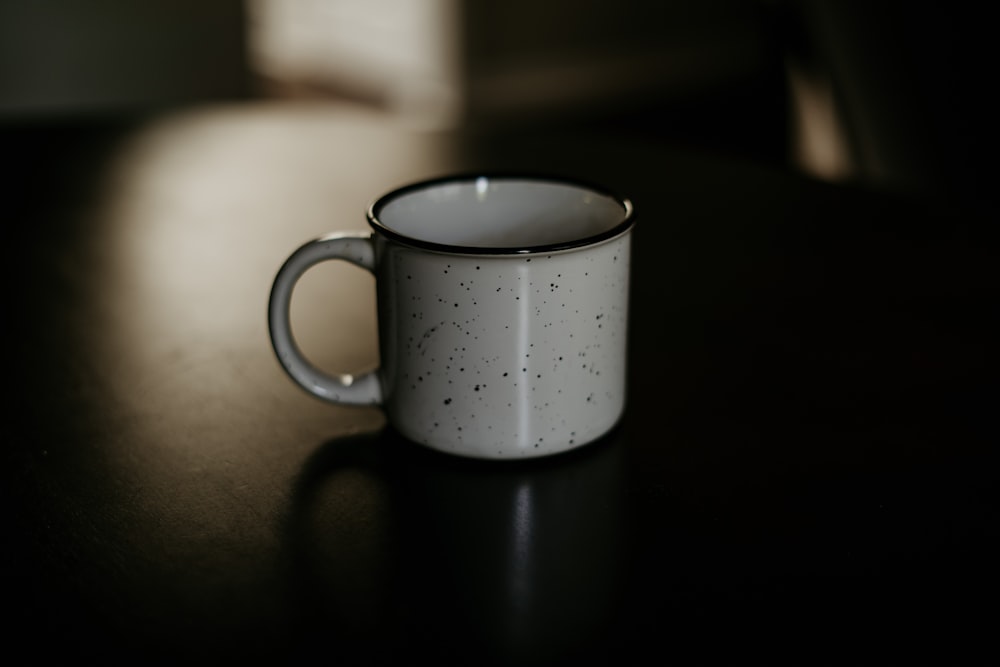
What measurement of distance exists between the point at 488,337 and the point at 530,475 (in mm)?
68

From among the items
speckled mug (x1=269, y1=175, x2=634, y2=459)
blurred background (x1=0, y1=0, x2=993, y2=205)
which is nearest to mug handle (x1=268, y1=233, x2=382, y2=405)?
speckled mug (x1=269, y1=175, x2=634, y2=459)

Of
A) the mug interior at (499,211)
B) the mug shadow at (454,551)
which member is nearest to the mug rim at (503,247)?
the mug interior at (499,211)

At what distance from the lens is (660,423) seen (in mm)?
538

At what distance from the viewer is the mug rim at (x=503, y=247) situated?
1.47 feet

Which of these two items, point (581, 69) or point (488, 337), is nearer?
point (488, 337)

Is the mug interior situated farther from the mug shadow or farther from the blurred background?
the blurred background

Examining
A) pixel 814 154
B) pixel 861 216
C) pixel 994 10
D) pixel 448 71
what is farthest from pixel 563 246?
pixel 448 71

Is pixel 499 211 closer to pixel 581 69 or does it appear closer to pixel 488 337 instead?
pixel 488 337

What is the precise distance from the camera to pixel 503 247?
475 mm

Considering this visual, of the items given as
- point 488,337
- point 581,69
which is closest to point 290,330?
point 488,337

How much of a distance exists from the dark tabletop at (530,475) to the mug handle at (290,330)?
3 centimetres

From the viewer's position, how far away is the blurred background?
1.25 m

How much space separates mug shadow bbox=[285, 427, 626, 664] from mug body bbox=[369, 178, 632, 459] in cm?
2

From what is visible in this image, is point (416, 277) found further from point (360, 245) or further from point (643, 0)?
point (643, 0)
